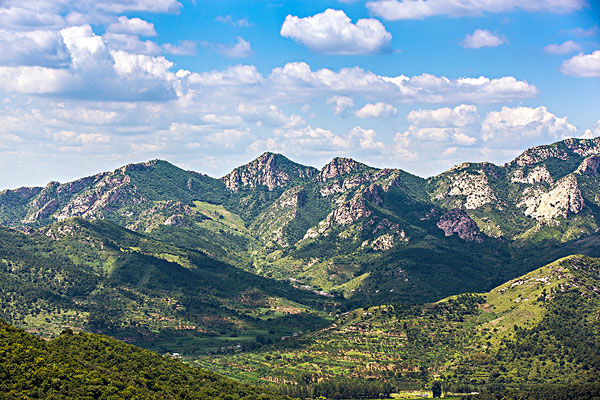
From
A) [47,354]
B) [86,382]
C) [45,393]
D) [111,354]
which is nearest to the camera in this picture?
[45,393]

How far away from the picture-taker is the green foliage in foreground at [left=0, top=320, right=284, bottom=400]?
142000mm

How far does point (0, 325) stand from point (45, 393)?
47.1 metres

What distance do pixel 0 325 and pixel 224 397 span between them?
76.7m

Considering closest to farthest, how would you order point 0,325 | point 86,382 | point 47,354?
point 86,382
point 47,354
point 0,325

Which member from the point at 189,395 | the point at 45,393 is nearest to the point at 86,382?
the point at 45,393

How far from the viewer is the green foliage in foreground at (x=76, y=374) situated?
142m

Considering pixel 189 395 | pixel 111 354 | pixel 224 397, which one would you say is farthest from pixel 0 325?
pixel 224 397

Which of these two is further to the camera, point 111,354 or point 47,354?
point 111,354

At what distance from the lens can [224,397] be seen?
198 meters

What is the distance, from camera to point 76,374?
153875 millimetres

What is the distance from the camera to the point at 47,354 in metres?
163

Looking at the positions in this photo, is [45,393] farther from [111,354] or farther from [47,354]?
[111,354]

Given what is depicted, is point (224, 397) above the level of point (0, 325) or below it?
below

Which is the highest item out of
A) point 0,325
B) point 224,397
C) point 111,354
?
point 0,325
